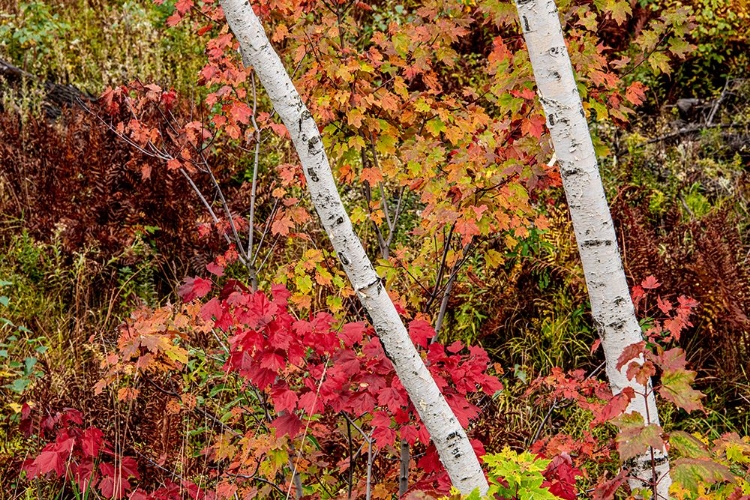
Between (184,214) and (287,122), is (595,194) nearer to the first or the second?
(287,122)

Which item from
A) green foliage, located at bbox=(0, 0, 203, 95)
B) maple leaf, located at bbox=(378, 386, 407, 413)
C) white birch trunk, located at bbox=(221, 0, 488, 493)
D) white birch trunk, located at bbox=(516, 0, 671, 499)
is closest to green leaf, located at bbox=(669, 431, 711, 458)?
white birch trunk, located at bbox=(516, 0, 671, 499)

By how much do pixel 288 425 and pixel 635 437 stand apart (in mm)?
1051

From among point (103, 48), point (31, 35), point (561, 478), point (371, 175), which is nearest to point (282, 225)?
point (371, 175)

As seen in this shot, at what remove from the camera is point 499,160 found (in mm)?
2635

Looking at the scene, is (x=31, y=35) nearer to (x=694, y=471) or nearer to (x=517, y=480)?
(x=517, y=480)

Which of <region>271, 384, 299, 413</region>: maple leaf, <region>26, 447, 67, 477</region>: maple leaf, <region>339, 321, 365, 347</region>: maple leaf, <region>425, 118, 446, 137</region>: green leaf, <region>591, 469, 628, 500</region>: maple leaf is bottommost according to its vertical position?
<region>591, 469, 628, 500</region>: maple leaf

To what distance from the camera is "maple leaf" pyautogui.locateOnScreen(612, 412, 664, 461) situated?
68.2 inches

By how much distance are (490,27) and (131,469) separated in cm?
525

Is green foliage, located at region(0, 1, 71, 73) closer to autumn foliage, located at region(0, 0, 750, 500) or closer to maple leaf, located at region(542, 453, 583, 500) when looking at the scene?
autumn foliage, located at region(0, 0, 750, 500)

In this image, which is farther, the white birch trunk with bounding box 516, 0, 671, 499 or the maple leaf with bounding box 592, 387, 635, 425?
the white birch trunk with bounding box 516, 0, 671, 499

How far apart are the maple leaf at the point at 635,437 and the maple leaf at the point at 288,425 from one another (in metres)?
0.97

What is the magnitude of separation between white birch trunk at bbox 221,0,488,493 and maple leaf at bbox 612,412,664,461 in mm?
451

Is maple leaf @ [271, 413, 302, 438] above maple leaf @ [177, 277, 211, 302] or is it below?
below

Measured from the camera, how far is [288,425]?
2268 mm
